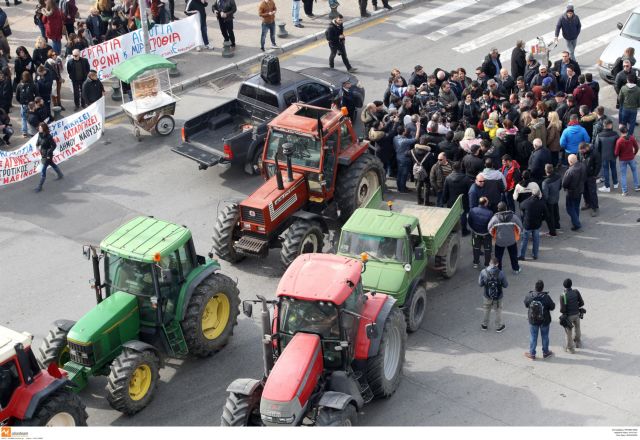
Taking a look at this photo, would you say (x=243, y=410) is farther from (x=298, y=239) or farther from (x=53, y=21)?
(x=53, y=21)

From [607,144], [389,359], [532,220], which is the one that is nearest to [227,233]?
[389,359]

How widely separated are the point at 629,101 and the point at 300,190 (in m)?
8.35

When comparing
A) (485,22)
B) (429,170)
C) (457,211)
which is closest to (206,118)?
(429,170)

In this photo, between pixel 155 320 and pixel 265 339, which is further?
pixel 155 320

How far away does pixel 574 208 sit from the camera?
2175cm

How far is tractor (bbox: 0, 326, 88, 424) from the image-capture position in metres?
15.0

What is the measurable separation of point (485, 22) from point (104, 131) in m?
11.5

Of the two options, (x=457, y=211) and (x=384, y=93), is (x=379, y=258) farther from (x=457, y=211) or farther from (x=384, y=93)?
(x=384, y=93)

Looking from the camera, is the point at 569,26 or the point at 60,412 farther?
the point at 569,26

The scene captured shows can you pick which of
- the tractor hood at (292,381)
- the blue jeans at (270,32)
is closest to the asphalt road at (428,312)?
the tractor hood at (292,381)

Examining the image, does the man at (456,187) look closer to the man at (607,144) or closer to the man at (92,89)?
the man at (607,144)

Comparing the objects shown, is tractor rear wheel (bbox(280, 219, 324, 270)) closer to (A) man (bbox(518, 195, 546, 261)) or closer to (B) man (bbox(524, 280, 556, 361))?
(A) man (bbox(518, 195, 546, 261))

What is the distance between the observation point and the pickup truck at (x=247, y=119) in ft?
78.7

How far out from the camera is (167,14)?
31234 millimetres
